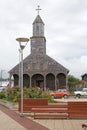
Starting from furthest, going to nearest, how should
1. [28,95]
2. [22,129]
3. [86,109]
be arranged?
[28,95], [86,109], [22,129]

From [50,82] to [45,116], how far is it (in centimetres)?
6030

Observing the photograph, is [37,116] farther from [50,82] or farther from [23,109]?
[50,82]

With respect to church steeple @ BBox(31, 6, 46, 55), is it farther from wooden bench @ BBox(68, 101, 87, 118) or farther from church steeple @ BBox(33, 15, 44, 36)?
wooden bench @ BBox(68, 101, 87, 118)

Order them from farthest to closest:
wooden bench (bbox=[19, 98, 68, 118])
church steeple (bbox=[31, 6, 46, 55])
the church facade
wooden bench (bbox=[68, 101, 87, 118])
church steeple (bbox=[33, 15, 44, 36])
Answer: church steeple (bbox=[33, 15, 44, 36]) < church steeple (bbox=[31, 6, 46, 55]) < the church facade < wooden bench (bbox=[19, 98, 68, 118]) < wooden bench (bbox=[68, 101, 87, 118])

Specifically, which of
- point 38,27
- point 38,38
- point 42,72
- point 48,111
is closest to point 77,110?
point 48,111

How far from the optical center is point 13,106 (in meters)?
28.5

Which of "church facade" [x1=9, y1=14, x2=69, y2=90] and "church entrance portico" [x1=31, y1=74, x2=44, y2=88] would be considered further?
"church entrance portico" [x1=31, y1=74, x2=44, y2=88]

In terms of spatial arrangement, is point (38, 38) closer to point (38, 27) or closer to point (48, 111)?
point (38, 27)

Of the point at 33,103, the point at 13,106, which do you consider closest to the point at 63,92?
the point at 13,106

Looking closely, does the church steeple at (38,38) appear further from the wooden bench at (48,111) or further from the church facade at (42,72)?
the wooden bench at (48,111)

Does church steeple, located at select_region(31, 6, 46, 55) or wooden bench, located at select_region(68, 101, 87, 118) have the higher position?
church steeple, located at select_region(31, 6, 46, 55)

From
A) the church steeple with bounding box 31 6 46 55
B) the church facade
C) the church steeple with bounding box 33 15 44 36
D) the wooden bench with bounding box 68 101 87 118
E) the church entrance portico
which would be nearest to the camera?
the wooden bench with bounding box 68 101 87 118

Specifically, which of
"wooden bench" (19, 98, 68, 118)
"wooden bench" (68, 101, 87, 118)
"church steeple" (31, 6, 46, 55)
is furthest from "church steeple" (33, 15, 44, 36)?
"wooden bench" (68, 101, 87, 118)

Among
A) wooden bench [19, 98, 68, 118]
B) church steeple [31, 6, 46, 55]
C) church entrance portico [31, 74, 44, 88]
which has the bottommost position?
wooden bench [19, 98, 68, 118]
